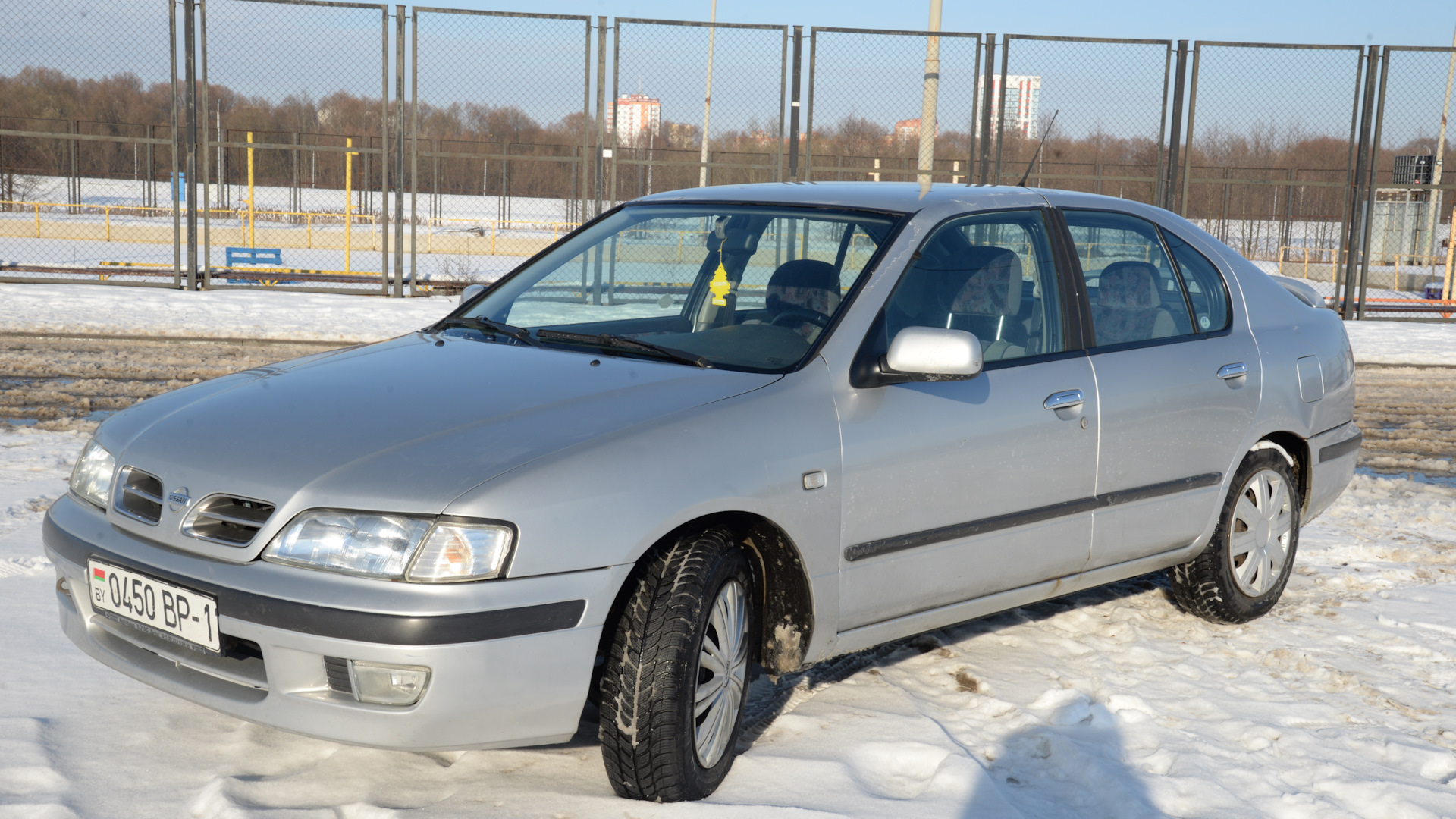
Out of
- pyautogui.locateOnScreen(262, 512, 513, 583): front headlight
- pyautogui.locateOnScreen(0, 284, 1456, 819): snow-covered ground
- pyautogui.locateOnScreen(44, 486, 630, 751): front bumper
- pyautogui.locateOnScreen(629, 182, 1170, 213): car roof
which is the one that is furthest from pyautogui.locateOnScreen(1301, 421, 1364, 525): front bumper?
pyautogui.locateOnScreen(262, 512, 513, 583): front headlight

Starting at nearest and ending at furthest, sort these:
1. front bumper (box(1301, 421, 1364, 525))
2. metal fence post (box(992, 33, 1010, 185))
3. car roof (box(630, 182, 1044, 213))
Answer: car roof (box(630, 182, 1044, 213)), front bumper (box(1301, 421, 1364, 525)), metal fence post (box(992, 33, 1010, 185))

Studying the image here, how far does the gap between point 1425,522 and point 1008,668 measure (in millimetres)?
3341

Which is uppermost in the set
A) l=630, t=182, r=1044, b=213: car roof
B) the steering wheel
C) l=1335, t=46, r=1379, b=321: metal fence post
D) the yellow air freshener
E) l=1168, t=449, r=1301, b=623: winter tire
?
l=1335, t=46, r=1379, b=321: metal fence post

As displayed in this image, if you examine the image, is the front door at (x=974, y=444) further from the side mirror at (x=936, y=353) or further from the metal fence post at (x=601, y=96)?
the metal fence post at (x=601, y=96)

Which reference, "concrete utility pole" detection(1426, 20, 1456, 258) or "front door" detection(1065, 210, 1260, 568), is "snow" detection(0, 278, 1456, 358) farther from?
"front door" detection(1065, 210, 1260, 568)

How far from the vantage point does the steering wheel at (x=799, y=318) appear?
341 cm

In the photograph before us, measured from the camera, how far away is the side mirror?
3.16 m

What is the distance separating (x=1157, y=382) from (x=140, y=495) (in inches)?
121

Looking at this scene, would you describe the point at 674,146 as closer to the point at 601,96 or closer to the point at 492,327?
the point at 601,96

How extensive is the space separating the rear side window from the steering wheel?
1.70 m

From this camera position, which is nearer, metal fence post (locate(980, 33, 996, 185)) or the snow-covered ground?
the snow-covered ground

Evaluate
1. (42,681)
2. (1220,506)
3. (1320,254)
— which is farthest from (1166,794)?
(1320,254)

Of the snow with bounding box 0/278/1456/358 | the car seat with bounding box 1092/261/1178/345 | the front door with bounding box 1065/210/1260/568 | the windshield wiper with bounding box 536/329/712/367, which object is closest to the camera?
the windshield wiper with bounding box 536/329/712/367

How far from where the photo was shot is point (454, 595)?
2.49m
